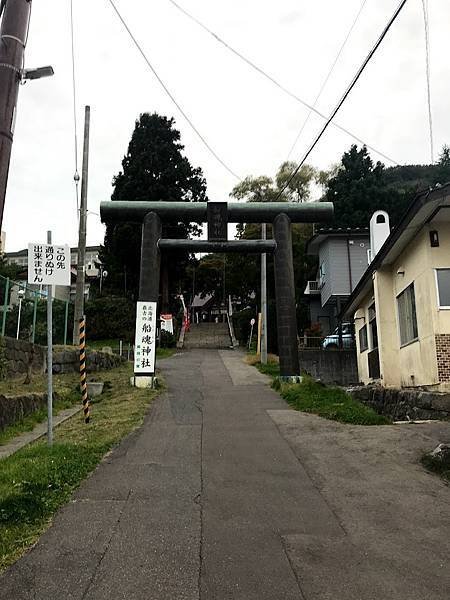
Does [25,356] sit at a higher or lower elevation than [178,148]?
lower

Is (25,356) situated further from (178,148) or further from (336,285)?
(178,148)

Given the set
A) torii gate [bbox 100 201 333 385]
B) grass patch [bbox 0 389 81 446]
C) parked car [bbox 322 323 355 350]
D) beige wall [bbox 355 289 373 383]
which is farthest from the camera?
parked car [bbox 322 323 355 350]

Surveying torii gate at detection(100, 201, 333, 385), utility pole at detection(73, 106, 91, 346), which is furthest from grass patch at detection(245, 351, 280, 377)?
utility pole at detection(73, 106, 91, 346)

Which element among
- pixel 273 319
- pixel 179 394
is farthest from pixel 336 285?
pixel 179 394

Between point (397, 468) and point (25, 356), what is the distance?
34.2 ft

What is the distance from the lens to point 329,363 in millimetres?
31188

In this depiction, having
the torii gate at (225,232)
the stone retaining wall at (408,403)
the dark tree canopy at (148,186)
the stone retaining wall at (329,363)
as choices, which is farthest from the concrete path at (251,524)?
the dark tree canopy at (148,186)

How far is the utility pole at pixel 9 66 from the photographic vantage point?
6309 mm

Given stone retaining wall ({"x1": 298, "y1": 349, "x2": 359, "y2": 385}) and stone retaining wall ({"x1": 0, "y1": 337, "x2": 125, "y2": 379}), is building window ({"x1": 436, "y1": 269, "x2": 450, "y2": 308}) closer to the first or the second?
stone retaining wall ({"x1": 0, "y1": 337, "x2": 125, "y2": 379})

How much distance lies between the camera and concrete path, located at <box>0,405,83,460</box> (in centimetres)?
865

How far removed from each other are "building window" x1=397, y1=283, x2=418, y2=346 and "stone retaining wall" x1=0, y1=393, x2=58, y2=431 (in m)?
9.23

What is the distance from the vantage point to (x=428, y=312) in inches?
493

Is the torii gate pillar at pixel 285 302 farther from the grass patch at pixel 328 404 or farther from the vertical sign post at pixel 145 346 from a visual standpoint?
the vertical sign post at pixel 145 346

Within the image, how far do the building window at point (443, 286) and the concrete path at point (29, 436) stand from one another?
849 centimetres
